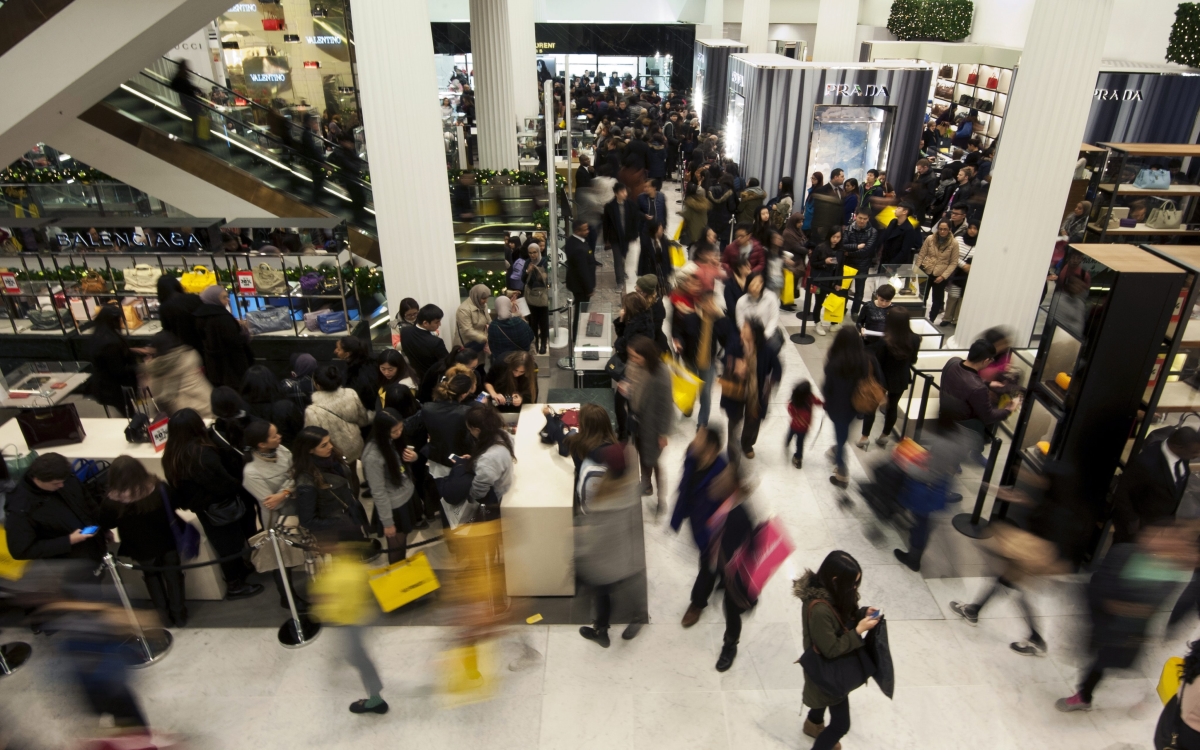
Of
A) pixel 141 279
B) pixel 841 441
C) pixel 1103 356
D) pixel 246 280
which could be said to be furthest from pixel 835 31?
pixel 141 279

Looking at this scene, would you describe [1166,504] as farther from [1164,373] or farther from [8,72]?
[8,72]

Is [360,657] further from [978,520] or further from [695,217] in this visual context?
[695,217]

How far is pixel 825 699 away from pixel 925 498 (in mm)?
1571

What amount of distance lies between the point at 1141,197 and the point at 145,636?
37.5ft

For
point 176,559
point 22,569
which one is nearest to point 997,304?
point 176,559

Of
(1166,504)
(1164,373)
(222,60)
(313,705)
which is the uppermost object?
(222,60)

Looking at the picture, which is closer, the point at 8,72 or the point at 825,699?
the point at 825,699

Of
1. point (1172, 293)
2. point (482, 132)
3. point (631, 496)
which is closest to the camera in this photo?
point (631, 496)

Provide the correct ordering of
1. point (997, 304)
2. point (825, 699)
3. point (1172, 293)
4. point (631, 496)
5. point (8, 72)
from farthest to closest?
point (997, 304) < point (8, 72) < point (1172, 293) < point (631, 496) < point (825, 699)

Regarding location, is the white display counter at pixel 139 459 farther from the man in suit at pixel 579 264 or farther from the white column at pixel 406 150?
the man in suit at pixel 579 264

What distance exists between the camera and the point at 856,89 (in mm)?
12617

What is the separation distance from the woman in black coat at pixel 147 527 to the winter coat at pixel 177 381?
5.50 ft

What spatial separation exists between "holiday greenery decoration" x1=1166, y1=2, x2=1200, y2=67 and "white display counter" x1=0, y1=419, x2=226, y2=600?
1691cm

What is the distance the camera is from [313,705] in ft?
14.9
